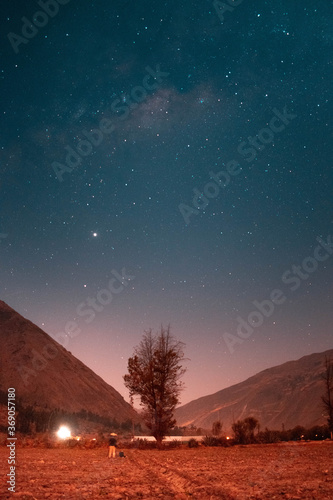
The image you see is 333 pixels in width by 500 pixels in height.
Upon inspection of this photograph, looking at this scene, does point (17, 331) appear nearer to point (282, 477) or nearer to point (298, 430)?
point (298, 430)

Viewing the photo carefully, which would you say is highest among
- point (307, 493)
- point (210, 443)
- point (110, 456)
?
point (307, 493)

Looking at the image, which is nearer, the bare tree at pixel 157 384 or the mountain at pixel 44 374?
the bare tree at pixel 157 384

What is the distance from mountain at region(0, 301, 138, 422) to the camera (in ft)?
343

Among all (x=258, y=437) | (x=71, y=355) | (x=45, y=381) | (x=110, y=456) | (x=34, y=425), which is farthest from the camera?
(x=71, y=355)

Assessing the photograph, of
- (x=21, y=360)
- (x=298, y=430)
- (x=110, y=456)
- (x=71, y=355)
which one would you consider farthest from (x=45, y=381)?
(x=110, y=456)

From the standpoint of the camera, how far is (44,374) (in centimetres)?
11831

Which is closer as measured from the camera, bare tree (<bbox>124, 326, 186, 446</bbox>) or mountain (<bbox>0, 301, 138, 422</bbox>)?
bare tree (<bbox>124, 326, 186, 446</bbox>)

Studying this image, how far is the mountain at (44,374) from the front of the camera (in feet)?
343

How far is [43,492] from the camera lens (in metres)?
7.39

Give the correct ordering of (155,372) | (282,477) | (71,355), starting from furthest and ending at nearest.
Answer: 1. (71,355)
2. (155,372)
3. (282,477)

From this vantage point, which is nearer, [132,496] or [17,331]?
[132,496]

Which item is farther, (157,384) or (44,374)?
(44,374)

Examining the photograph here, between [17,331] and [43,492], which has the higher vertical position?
[17,331]

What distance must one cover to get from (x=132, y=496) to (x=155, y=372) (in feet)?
86.9
